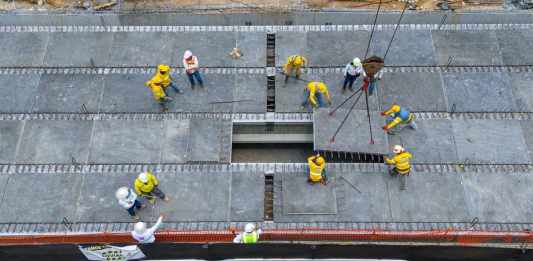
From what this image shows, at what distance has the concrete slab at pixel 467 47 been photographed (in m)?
16.3

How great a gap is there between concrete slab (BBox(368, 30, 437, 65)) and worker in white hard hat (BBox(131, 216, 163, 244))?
1003cm

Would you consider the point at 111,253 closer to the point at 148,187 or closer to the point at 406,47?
the point at 148,187

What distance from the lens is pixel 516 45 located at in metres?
16.7

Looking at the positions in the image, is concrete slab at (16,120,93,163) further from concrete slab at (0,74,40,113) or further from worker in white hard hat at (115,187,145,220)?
worker in white hard hat at (115,187,145,220)

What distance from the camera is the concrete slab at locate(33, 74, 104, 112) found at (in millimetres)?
15281

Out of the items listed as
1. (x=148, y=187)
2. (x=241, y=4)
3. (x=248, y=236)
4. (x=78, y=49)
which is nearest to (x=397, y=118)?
(x=248, y=236)

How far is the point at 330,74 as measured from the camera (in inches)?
631

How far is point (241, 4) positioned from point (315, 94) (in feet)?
27.7

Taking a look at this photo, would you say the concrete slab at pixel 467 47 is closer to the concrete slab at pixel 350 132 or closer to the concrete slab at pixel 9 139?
the concrete slab at pixel 350 132

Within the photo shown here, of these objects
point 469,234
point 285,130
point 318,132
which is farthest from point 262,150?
point 469,234

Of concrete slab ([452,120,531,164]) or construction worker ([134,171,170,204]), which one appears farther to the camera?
concrete slab ([452,120,531,164])

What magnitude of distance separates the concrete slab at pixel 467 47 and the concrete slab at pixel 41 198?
13.6m

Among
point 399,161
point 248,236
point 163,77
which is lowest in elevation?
point 248,236

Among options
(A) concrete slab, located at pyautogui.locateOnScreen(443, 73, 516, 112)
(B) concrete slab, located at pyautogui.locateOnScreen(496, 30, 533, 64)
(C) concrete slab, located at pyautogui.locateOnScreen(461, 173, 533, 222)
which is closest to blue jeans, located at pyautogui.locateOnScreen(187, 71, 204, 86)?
(A) concrete slab, located at pyautogui.locateOnScreen(443, 73, 516, 112)
